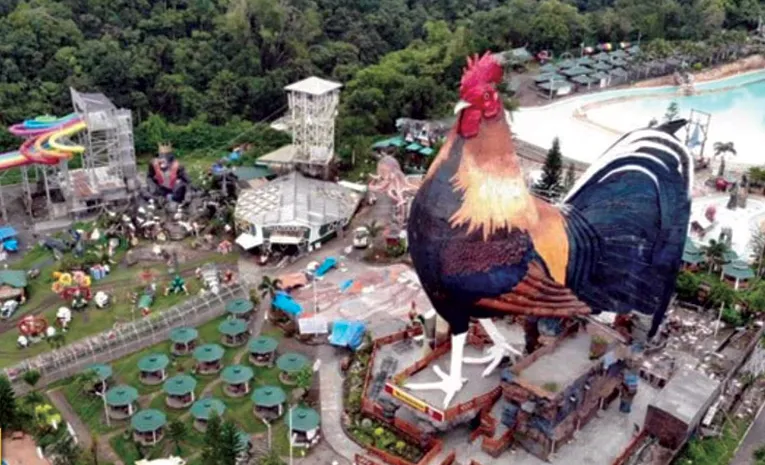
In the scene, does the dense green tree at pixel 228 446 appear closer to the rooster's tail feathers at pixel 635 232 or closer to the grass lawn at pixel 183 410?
the grass lawn at pixel 183 410

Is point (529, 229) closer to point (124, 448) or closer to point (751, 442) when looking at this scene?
point (751, 442)

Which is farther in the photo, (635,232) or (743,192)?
(743,192)

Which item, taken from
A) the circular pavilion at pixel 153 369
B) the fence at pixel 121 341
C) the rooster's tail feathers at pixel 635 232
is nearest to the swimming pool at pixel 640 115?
the rooster's tail feathers at pixel 635 232

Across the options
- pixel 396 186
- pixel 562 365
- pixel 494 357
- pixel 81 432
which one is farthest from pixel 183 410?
pixel 396 186

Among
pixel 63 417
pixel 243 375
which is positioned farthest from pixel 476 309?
pixel 63 417

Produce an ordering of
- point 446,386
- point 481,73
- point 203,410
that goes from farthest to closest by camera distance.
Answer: point 203,410 → point 446,386 → point 481,73

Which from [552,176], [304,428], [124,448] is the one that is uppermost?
[552,176]

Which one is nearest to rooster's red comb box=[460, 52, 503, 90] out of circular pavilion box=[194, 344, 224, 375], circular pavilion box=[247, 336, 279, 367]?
circular pavilion box=[247, 336, 279, 367]
